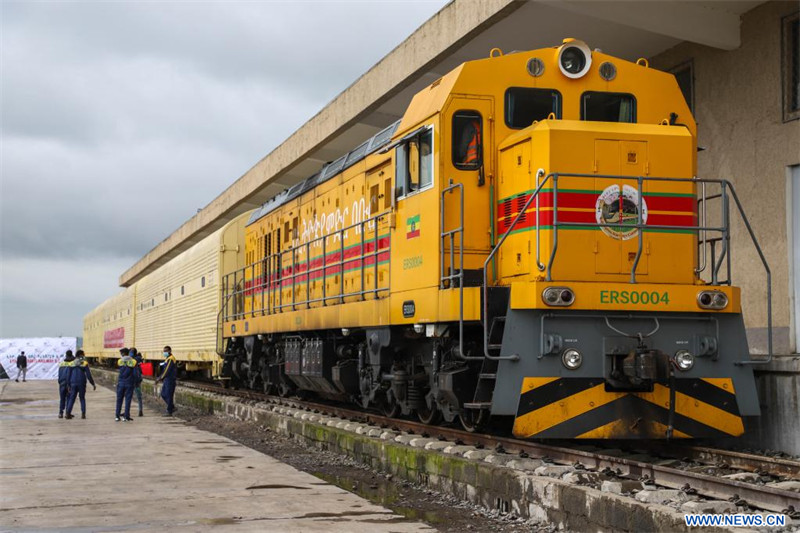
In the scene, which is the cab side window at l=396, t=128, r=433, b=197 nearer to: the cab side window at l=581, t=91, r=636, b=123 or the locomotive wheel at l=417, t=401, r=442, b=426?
the cab side window at l=581, t=91, r=636, b=123

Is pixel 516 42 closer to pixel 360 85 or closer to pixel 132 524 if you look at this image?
pixel 360 85

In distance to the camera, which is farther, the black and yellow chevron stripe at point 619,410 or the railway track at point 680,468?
the black and yellow chevron stripe at point 619,410

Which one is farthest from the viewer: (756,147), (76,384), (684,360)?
(76,384)

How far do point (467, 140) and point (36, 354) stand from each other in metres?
45.5

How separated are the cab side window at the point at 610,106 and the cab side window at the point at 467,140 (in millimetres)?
1188

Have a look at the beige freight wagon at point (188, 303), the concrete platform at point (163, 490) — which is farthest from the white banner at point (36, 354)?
the concrete platform at point (163, 490)

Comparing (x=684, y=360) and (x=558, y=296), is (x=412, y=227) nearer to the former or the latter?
(x=558, y=296)

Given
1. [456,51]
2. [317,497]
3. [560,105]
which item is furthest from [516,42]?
[317,497]

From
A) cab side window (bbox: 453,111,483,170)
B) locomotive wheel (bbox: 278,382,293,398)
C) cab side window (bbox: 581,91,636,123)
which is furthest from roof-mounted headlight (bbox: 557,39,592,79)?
locomotive wheel (bbox: 278,382,293,398)

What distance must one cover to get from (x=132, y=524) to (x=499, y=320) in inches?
146

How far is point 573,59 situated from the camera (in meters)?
9.41

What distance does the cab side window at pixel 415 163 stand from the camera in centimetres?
958

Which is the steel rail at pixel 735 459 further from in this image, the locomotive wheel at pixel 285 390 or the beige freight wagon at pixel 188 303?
the beige freight wagon at pixel 188 303

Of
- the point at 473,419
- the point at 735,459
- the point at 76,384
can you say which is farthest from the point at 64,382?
the point at 735,459
